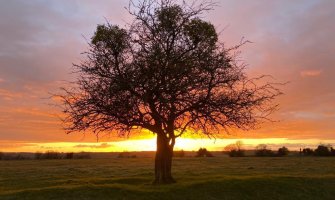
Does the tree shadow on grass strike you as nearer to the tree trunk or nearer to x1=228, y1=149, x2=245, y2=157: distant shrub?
the tree trunk

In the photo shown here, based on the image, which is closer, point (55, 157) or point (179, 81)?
point (179, 81)

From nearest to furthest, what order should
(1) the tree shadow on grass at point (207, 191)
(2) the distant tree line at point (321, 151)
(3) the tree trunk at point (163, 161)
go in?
(1) the tree shadow on grass at point (207, 191), (3) the tree trunk at point (163, 161), (2) the distant tree line at point (321, 151)

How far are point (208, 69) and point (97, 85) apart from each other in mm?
7848

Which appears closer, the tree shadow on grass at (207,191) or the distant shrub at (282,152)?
the tree shadow on grass at (207,191)

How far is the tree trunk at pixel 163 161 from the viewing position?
3155cm

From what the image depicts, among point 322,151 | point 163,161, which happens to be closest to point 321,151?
point 322,151

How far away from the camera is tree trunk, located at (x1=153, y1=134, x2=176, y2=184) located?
31545mm

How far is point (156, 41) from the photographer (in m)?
30.8

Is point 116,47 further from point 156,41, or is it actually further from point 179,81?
point 179,81

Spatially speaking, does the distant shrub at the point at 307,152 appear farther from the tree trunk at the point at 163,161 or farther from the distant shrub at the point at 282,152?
the tree trunk at the point at 163,161

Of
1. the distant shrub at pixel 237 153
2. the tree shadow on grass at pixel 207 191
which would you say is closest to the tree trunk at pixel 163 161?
the tree shadow on grass at pixel 207 191

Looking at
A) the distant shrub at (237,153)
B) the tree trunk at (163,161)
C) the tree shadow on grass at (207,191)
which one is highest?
the distant shrub at (237,153)

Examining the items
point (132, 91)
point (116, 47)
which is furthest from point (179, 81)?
point (116, 47)

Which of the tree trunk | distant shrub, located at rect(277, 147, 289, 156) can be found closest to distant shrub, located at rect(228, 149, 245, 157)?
distant shrub, located at rect(277, 147, 289, 156)
